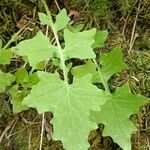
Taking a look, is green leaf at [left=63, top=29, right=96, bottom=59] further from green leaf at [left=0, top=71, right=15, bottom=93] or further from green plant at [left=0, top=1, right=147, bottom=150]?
green leaf at [left=0, top=71, right=15, bottom=93]

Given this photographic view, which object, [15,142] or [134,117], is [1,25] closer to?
[15,142]

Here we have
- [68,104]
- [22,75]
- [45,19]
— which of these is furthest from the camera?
[45,19]

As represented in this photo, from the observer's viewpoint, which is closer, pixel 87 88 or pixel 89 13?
pixel 87 88

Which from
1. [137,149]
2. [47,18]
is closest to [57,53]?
[47,18]

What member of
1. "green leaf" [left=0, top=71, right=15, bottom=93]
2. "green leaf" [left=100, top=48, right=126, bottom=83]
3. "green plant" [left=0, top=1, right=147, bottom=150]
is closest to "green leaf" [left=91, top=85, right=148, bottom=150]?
"green plant" [left=0, top=1, right=147, bottom=150]

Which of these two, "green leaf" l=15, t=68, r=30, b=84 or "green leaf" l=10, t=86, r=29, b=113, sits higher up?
"green leaf" l=15, t=68, r=30, b=84

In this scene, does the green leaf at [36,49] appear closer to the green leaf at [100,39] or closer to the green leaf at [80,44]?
the green leaf at [80,44]

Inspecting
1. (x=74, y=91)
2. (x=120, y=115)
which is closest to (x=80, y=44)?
(x=74, y=91)

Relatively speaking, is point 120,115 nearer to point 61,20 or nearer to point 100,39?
point 100,39
